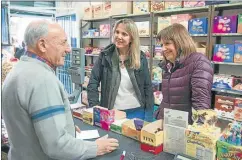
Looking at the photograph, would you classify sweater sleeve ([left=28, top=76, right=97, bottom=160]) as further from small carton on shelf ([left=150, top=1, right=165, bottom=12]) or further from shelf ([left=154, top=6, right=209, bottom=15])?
small carton on shelf ([left=150, top=1, right=165, bottom=12])

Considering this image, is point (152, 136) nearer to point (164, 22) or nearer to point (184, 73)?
point (184, 73)

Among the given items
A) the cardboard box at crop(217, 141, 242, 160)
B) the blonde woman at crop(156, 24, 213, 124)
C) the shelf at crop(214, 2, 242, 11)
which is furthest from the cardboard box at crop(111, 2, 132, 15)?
the cardboard box at crop(217, 141, 242, 160)

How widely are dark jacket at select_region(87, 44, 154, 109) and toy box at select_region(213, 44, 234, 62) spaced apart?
1.53 m

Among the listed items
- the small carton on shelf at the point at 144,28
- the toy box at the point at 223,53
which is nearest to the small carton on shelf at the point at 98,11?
the small carton on shelf at the point at 144,28

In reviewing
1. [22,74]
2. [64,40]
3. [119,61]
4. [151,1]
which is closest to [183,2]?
[151,1]

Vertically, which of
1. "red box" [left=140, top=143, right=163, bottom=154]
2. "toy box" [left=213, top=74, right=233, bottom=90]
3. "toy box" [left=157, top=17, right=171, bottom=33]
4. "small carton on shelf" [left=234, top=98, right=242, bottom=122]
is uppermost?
"toy box" [left=157, top=17, right=171, bottom=33]

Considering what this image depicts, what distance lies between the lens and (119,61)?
7.97ft

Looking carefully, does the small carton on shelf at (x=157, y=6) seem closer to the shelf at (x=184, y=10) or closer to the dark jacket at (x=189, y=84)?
the shelf at (x=184, y=10)

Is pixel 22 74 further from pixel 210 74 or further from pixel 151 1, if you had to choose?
pixel 151 1

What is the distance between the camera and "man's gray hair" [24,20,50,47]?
1.33m

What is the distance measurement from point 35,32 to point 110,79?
→ 3.76ft

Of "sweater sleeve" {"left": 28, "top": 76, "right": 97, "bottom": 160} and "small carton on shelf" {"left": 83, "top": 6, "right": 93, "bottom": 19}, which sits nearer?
"sweater sleeve" {"left": 28, "top": 76, "right": 97, "bottom": 160}

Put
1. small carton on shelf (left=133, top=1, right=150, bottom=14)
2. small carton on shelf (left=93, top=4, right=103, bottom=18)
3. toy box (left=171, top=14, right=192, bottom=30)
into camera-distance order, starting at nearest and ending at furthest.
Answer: toy box (left=171, top=14, right=192, bottom=30) < small carton on shelf (left=133, top=1, right=150, bottom=14) < small carton on shelf (left=93, top=4, right=103, bottom=18)

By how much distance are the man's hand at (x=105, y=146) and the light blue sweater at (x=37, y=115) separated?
9cm
